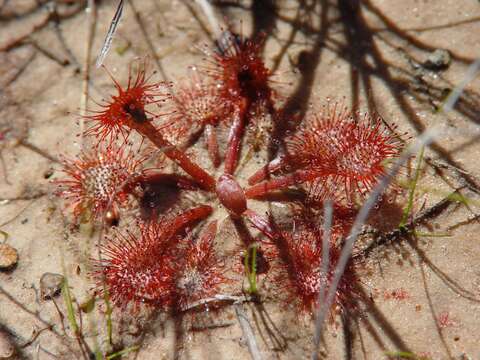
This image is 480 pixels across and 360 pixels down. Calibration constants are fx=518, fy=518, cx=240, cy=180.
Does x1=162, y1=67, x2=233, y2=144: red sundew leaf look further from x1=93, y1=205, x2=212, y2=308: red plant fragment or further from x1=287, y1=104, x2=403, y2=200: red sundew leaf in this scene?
x1=93, y1=205, x2=212, y2=308: red plant fragment

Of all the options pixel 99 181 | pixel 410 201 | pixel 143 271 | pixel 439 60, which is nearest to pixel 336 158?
pixel 410 201

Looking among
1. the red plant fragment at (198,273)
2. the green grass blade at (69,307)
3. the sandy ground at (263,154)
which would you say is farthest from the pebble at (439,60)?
the green grass blade at (69,307)

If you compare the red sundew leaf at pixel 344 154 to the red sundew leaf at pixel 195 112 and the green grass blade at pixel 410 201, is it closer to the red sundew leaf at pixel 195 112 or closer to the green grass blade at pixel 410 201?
the green grass blade at pixel 410 201

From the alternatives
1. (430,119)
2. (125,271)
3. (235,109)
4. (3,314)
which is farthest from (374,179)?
(3,314)

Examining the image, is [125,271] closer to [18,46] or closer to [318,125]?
[318,125]

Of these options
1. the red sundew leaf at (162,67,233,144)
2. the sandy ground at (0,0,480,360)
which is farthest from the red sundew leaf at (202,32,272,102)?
the sandy ground at (0,0,480,360)
